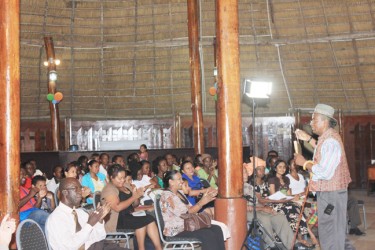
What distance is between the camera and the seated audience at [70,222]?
4809 mm

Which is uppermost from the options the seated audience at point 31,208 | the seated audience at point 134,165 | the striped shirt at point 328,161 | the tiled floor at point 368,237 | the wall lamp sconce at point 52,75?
the wall lamp sconce at point 52,75

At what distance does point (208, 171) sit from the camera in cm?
1052

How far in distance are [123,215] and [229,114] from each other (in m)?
1.52

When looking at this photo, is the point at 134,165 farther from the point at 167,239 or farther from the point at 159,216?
the point at 167,239

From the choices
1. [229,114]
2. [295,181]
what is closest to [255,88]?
[229,114]

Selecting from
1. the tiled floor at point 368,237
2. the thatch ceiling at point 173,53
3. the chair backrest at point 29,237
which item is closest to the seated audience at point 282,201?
the tiled floor at point 368,237

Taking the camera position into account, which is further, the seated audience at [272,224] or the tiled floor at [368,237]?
the tiled floor at [368,237]

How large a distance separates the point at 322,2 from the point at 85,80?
617cm

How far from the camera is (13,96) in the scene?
537 cm

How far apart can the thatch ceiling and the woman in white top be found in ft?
24.4

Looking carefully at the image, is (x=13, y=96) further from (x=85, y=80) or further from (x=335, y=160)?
(x=85, y=80)

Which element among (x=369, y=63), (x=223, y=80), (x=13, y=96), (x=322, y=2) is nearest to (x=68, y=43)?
(x=322, y=2)

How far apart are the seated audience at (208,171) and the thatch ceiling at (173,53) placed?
6.11 metres

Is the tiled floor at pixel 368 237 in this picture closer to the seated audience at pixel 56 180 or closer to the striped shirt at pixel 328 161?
the striped shirt at pixel 328 161
